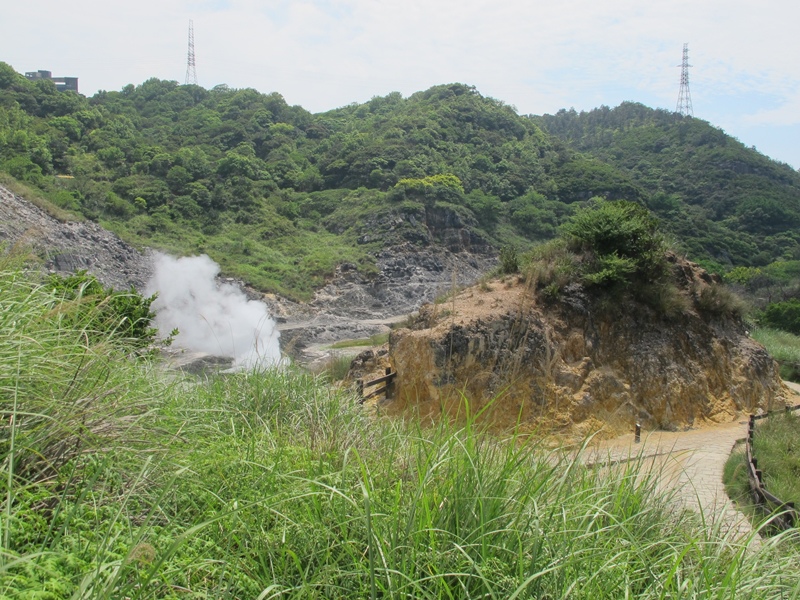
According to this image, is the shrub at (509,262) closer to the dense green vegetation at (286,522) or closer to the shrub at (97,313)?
the shrub at (97,313)

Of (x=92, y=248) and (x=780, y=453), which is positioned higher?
(x=92, y=248)

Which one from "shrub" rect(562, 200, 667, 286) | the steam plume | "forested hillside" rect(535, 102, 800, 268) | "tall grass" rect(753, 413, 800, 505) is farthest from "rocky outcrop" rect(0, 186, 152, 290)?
"forested hillside" rect(535, 102, 800, 268)

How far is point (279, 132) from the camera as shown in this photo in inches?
2921

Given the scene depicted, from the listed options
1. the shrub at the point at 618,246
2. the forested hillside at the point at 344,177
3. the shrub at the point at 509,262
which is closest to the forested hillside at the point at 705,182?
the forested hillside at the point at 344,177

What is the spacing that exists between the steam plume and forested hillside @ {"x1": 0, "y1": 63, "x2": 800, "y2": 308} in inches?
266

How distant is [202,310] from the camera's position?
89.2ft

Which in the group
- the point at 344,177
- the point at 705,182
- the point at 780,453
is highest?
the point at 705,182

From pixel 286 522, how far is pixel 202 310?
84.2ft

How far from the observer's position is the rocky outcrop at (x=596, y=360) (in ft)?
33.3

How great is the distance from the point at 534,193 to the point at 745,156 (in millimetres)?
25101

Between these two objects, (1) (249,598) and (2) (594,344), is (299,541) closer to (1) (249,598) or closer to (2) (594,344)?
(1) (249,598)

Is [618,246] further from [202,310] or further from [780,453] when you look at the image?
[202,310]

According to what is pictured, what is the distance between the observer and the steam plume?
73.4ft

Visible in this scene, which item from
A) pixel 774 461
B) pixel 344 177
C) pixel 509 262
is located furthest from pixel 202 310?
pixel 344 177
